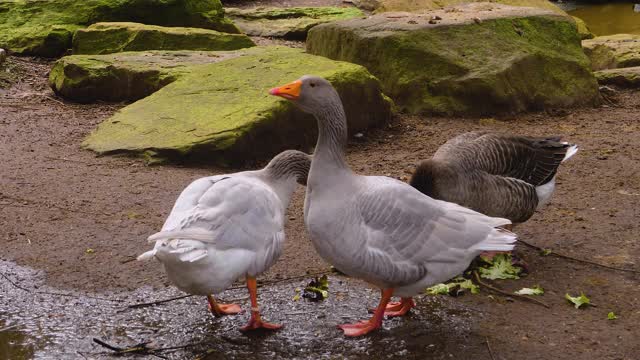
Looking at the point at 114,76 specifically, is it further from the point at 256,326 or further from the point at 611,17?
the point at 611,17

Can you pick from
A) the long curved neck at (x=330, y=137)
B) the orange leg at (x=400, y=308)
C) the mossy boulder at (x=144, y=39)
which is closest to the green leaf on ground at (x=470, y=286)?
the orange leg at (x=400, y=308)

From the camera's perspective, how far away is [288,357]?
4297mm

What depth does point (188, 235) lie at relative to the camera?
13.8 ft

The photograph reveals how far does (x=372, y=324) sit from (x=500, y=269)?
4.02 ft

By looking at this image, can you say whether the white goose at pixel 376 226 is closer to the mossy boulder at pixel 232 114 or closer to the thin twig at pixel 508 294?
the thin twig at pixel 508 294

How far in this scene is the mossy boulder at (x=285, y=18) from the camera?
532 inches

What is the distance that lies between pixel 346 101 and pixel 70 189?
2.83m

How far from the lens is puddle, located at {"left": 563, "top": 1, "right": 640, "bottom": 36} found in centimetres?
1820

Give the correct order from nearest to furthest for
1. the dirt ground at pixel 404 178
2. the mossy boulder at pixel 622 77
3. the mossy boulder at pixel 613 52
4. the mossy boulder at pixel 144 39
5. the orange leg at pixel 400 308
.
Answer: the dirt ground at pixel 404 178, the orange leg at pixel 400 308, the mossy boulder at pixel 622 77, the mossy boulder at pixel 144 39, the mossy boulder at pixel 613 52

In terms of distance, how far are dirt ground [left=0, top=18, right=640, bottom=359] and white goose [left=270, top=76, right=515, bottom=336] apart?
0.42 m

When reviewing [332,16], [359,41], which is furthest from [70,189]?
[332,16]

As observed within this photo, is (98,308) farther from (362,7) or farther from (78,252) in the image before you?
(362,7)

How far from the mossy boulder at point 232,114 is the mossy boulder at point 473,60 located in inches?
26.1

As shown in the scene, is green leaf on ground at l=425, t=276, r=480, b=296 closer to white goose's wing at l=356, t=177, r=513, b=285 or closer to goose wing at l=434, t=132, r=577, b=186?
white goose's wing at l=356, t=177, r=513, b=285
